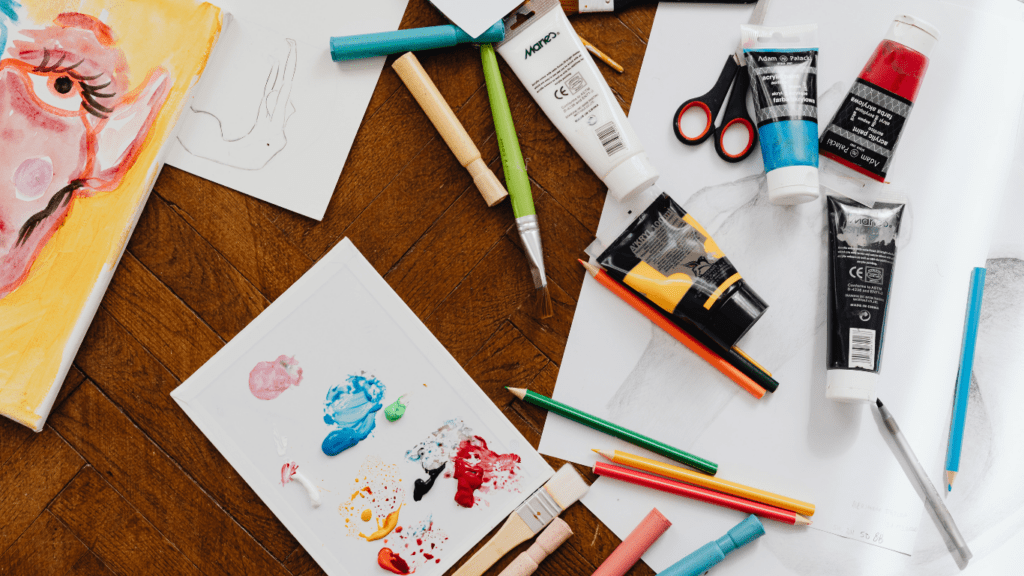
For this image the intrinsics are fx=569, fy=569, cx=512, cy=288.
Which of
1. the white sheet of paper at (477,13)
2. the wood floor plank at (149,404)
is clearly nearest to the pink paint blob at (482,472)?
the wood floor plank at (149,404)

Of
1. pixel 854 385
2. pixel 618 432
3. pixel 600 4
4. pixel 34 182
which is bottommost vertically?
pixel 854 385

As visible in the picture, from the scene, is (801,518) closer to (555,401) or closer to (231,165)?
(555,401)

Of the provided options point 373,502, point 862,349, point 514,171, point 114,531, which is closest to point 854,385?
point 862,349

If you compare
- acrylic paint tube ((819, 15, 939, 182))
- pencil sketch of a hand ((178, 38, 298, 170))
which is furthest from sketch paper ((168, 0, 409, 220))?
acrylic paint tube ((819, 15, 939, 182))

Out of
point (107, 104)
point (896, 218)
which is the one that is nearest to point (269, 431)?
point (107, 104)

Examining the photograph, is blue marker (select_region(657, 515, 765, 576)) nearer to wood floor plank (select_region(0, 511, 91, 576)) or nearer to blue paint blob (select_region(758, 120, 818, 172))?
blue paint blob (select_region(758, 120, 818, 172))

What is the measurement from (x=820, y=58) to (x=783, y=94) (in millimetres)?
81

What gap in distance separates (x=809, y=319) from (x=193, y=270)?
A: 2.12 feet

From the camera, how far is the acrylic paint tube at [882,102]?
0.54 meters

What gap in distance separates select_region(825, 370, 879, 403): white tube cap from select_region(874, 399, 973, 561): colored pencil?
45 mm

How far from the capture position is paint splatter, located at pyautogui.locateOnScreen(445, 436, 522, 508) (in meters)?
0.59

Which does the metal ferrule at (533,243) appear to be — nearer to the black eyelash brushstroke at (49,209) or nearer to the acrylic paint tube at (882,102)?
the acrylic paint tube at (882,102)

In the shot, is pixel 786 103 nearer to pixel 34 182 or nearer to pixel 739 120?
pixel 739 120

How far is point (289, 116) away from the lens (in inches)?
23.5
